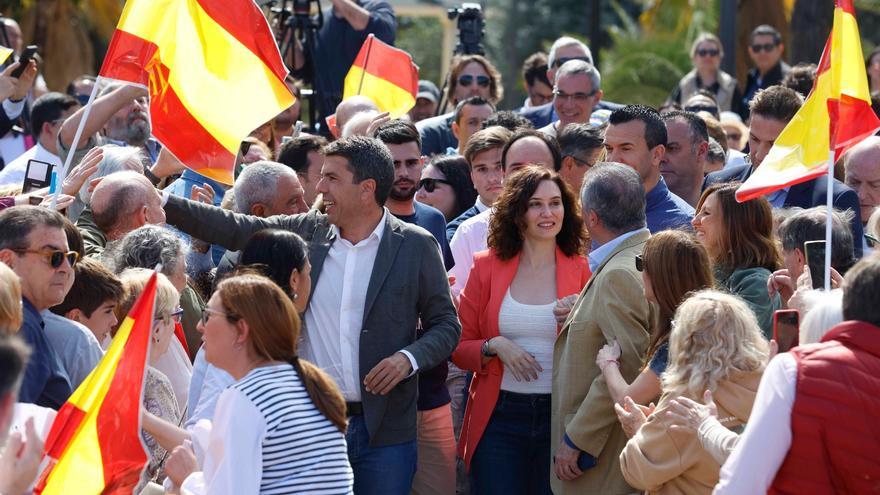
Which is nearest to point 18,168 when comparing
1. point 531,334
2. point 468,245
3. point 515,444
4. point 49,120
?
point 49,120

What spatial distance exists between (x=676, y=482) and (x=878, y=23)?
3442 centimetres

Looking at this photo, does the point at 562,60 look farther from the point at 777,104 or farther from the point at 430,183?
the point at 777,104

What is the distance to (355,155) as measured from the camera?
584 cm

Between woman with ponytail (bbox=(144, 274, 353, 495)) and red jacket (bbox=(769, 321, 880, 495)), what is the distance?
147 cm

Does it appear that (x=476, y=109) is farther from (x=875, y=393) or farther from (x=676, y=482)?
(x=875, y=393)

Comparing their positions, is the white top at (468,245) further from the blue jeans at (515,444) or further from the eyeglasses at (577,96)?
the eyeglasses at (577,96)

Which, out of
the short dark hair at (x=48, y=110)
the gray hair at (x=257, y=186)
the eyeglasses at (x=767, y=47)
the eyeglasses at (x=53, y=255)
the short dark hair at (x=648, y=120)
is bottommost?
the short dark hair at (x=48, y=110)

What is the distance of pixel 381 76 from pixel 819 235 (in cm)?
476

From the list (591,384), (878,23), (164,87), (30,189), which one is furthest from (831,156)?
(878,23)

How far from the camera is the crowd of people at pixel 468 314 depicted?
4.17 metres

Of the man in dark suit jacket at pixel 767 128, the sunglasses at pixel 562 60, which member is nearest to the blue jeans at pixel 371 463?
the man in dark suit jacket at pixel 767 128

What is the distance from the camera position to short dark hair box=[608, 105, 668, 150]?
717 centimetres

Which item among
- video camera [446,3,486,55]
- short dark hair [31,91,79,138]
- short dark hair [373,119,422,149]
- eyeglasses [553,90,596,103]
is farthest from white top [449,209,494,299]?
video camera [446,3,486,55]

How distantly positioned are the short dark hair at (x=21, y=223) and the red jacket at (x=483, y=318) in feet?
6.42
